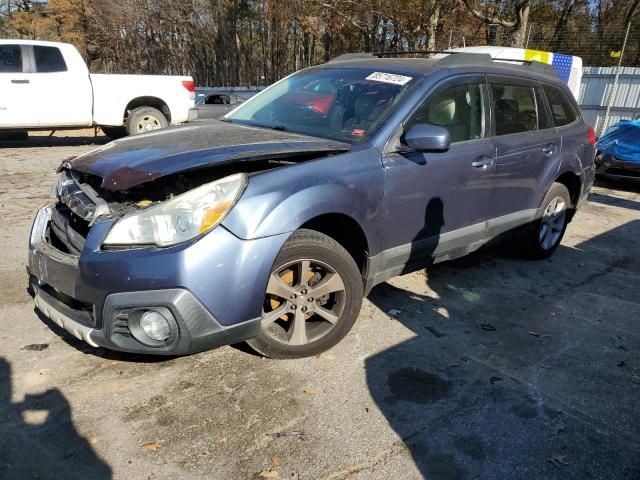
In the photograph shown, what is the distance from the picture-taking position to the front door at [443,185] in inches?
131

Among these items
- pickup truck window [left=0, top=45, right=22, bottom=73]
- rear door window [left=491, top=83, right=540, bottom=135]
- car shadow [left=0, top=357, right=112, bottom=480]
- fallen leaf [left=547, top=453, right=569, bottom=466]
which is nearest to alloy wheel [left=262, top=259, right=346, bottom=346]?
car shadow [left=0, top=357, right=112, bottom=480]

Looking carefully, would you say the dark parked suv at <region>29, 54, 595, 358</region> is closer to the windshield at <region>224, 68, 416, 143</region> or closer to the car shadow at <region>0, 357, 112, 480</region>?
the windshield at <region>224, 68, 416, 143</region>

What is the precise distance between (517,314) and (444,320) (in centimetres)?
64

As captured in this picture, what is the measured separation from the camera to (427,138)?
3131mm

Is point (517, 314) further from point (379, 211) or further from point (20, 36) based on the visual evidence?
point (20, 36)

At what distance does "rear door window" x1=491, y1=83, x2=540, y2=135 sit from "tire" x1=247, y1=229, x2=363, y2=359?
195cm

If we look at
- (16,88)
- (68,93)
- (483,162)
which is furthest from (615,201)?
(16,88)

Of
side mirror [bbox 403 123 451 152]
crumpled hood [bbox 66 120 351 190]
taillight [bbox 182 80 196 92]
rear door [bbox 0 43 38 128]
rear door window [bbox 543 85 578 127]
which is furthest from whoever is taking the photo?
taillight [bbox 182 80 196 92]

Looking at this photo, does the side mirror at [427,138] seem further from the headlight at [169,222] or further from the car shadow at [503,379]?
the headlight at [169,222]

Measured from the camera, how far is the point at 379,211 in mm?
3189

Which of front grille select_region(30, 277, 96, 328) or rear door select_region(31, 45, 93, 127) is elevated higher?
rear door select_region(31, 45, 93, 127)

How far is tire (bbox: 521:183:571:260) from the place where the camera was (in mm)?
4812

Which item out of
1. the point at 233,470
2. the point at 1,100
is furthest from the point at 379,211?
the point at 1,100

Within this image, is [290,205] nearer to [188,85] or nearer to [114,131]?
[188,85]
